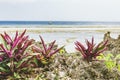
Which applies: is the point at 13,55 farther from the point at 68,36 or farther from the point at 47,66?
the point at 68,36

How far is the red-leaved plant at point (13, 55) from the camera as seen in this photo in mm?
4730

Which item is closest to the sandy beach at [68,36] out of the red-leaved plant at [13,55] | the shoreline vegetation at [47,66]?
the shoreline vegetation at [47,66]

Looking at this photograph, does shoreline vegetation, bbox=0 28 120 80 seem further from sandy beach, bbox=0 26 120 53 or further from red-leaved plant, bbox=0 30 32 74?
sandy beach, bbox=0 26 120 53

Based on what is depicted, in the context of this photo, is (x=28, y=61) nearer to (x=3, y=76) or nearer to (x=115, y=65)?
(x=3, y=76)

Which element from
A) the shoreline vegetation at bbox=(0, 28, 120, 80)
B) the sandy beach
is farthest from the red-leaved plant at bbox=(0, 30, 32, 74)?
the sandy beach

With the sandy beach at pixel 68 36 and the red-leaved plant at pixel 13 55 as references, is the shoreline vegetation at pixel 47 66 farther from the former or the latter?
the sandy beach at pixel 68 36

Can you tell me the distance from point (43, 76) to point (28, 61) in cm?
30

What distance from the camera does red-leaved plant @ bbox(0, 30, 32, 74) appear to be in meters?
4.73

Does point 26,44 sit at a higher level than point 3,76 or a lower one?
higher

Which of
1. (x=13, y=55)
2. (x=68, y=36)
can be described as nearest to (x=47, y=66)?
(x=13, y=55)

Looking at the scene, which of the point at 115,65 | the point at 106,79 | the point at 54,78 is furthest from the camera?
the point at 115,65

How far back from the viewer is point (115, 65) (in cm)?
539

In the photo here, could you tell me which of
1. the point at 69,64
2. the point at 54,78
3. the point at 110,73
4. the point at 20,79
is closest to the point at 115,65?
the point at 110,73

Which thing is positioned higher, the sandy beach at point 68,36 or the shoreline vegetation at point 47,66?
the shoreline vegetation at point 47,66
